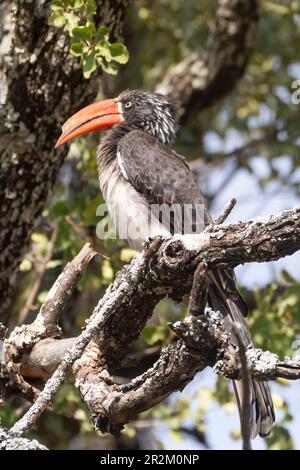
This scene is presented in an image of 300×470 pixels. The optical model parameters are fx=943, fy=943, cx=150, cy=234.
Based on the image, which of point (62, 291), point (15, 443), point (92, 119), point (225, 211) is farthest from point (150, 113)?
point (15, 443)

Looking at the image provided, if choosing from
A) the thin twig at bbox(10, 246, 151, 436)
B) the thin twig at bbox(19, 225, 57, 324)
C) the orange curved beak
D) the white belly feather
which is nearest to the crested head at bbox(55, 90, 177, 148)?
the orange curved beak

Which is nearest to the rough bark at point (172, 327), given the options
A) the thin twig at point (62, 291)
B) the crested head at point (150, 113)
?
the thin twig at point (62, 291)

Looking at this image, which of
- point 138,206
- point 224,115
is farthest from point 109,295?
point 224,115

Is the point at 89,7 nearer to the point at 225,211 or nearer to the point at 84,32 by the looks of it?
the point at 84,32

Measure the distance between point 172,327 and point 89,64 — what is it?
1.57 meters

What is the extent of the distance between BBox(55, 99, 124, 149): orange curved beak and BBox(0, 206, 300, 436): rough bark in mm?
950

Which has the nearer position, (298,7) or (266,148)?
(298,7)

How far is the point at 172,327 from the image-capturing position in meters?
3.05

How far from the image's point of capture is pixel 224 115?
8.13 meters

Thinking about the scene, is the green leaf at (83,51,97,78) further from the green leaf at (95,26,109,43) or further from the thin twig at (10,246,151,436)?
the thin twig at (10,246,151,436)

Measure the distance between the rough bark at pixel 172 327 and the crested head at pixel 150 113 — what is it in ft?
6.81

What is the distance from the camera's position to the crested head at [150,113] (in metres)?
5.96
